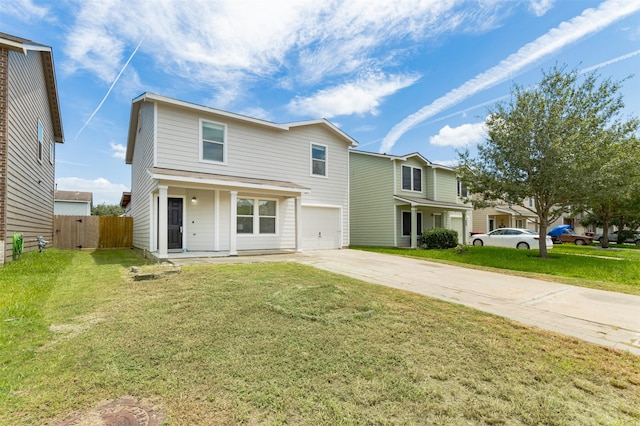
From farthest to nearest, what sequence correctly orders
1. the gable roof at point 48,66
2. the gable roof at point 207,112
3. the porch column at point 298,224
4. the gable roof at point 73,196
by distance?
the gable roof at point 73,196, the porch column at point 298,224, the gable roof at point 207,112, the gable roof at point 48,66

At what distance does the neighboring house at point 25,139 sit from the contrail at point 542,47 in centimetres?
1635

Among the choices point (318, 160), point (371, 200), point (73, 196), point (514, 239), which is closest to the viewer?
point (318, 160)

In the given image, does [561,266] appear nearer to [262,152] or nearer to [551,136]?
[551,136]

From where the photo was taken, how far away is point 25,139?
10148mm

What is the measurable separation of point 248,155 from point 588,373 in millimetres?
12440

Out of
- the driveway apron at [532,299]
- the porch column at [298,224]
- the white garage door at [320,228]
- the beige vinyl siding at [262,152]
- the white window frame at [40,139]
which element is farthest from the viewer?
the white garage door at [320,228]

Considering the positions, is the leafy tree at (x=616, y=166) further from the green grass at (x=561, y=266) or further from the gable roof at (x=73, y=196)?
the gable roof at (x=73, y=196)

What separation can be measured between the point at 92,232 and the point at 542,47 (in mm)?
22811

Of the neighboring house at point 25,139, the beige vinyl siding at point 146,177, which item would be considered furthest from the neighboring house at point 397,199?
the neighboring house at point 25,139

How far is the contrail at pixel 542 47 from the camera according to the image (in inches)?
357

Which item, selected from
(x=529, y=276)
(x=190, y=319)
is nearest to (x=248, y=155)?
(x=190, y=319)

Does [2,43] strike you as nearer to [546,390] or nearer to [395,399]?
[395,399]

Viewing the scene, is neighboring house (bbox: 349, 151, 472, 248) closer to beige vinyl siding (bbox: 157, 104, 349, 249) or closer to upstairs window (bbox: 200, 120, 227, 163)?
beige vinyl siding (bbox: 157, 104, 349, 249)

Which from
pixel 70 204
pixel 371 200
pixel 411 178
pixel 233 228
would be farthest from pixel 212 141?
pixel 70 204
